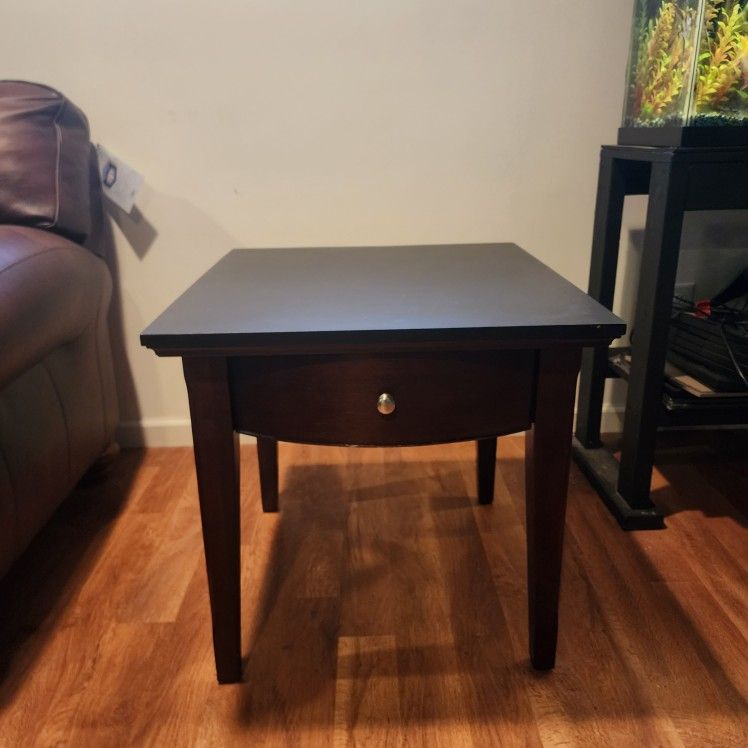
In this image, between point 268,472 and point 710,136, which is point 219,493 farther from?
point 710,136

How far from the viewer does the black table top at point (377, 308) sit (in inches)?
26.3

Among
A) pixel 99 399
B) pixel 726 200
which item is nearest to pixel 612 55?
pixel 726 200

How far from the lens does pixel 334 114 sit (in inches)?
50.0

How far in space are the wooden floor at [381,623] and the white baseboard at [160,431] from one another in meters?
0.17

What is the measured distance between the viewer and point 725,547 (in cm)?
111

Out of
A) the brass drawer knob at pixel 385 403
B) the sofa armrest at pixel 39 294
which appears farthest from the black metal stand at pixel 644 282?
the sofa armrest at pixel 39 294

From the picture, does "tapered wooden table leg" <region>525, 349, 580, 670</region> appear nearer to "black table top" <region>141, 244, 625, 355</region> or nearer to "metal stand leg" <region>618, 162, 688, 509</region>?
"black table top" <region>141, 244, 625, 355</region>

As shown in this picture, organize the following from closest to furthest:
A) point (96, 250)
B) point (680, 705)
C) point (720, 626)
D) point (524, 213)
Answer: point (680, 705), point (720, 626), point (96, 250), point (524, 213)

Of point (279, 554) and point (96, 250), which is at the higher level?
point (96, 250)

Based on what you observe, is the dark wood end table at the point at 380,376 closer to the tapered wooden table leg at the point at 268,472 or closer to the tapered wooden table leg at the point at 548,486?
the tapered wooden table leg at the point at 548,486

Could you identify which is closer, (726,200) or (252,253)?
(726,200)

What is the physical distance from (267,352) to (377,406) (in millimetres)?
134

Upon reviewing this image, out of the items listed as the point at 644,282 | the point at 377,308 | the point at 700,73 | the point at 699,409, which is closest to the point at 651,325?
the point at 644,282

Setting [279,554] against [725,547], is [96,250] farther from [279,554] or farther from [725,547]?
[725,547]
